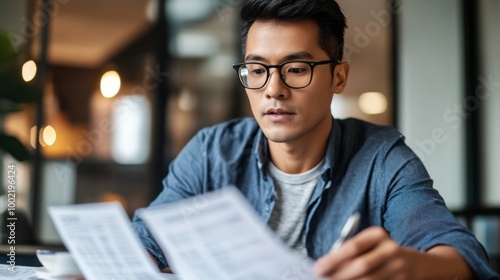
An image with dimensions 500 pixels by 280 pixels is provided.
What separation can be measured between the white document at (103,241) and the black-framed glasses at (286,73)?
577 millimetres

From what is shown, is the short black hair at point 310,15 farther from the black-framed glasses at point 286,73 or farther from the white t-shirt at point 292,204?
the white t-shirt at point 292,204

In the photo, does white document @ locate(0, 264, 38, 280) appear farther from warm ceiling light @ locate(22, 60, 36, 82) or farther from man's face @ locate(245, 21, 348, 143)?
warm ceiling light @ locate(22, 60, 36, 82)

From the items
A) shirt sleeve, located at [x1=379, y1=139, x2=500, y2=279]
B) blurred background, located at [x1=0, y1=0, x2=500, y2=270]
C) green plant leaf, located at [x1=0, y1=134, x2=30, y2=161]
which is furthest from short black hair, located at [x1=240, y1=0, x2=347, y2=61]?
blurred background, located at [x1=0, y1=0, x2=500, y2=270]

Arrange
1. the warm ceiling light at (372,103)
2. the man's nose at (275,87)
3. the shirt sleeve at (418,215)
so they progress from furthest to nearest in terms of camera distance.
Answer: the warm ceiling light at (372,103), the man's nose at (275,87), the shirt sleeve at (418,215)

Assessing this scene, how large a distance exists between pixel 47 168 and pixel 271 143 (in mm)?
2877

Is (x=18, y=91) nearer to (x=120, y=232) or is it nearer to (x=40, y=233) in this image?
(x=120, y=232)

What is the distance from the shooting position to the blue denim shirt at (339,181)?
1.23 meters

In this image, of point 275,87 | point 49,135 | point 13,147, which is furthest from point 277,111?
point 49,135

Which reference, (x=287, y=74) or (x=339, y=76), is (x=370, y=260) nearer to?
(x=287, y=74)

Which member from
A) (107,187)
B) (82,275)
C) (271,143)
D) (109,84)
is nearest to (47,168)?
(107,187)

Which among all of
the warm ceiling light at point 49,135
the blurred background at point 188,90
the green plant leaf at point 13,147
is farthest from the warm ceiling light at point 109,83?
the green plant leaf at point 13,147

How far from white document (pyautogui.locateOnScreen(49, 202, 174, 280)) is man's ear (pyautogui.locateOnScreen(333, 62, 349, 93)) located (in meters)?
0.77

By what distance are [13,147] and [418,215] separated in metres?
1.09

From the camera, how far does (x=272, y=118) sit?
1.34 m
